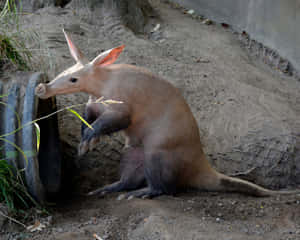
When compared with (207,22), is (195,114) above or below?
below

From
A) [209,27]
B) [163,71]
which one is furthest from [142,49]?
[209,27]

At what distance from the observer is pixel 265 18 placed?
6.67 meters

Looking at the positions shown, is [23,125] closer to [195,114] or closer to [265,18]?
[195,114]

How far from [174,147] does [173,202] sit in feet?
1.53

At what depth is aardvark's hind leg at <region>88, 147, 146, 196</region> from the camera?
3613 mm

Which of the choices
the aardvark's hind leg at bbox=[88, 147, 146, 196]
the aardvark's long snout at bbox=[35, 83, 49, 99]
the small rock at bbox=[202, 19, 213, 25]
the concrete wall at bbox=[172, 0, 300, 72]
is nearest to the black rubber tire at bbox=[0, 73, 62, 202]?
the aardvark's long snout at bbox=[35, 83, 49, 99]

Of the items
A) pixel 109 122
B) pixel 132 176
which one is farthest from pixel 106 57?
pixel 132 176

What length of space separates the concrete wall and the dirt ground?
343mm

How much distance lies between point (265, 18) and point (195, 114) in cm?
300

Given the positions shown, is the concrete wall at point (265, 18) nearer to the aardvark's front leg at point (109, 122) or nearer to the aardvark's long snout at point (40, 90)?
the aardvark's front leg at point (109, 122)

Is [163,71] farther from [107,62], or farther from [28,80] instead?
[28,80]

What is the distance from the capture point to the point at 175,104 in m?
3.28

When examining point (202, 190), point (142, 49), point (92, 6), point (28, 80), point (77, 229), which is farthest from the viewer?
point (92, 6)

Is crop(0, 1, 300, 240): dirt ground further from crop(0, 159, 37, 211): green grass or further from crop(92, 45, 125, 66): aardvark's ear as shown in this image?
crop(92, 45, 125, 66): aardvark's ear
